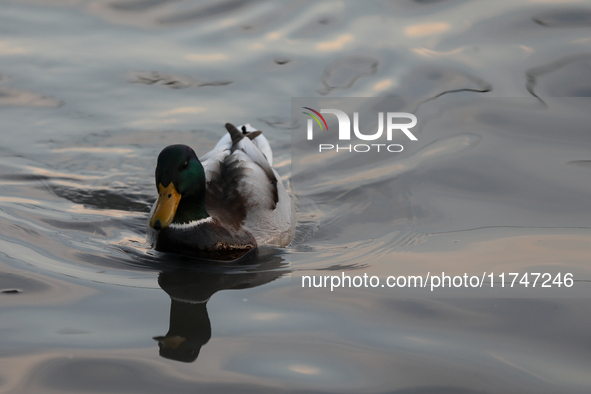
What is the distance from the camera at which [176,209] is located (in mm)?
4891

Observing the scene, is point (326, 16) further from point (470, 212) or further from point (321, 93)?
point (470, 212)

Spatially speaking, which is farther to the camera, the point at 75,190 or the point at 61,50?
the point at 61,50

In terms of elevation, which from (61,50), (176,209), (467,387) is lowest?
(467,387)

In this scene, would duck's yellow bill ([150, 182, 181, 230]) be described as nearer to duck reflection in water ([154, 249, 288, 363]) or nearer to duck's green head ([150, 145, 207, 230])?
duck's green head ([150, 145, 207, 230])

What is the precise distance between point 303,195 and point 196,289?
7.57ft

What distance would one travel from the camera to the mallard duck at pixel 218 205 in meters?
4.85

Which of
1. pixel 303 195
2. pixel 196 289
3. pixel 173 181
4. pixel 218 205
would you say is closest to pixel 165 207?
pixel 173 181

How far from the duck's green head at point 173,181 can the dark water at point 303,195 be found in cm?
40

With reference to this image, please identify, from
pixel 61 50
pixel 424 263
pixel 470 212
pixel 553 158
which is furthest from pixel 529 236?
pixel 61 50

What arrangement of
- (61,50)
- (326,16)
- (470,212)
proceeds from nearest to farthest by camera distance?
1. (470,212)
2. (61,50)
3. (326,16)

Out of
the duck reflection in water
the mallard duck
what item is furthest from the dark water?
the mallard duck

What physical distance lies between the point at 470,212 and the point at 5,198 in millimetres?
3819

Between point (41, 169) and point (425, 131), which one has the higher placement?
point (425, 131)

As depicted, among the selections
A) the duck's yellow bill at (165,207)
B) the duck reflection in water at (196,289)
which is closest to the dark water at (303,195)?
the duck reflection in water at (196,289)
